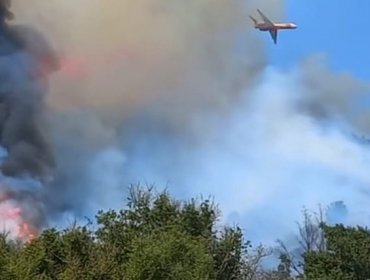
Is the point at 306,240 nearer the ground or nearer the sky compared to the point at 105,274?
nearer the sky

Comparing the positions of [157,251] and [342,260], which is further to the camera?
[342,260]

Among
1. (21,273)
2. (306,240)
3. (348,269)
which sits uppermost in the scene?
(306,240)

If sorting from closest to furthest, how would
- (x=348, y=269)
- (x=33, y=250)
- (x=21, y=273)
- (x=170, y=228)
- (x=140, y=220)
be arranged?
(x=21, y=273) < (x=33, y=250) < (x=170, y=228) < (x=140, y=220) < (x=348, y=269)

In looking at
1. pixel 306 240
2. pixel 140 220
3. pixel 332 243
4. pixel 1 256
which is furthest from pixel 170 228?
pixel 306 240

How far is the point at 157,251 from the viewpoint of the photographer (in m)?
34.7

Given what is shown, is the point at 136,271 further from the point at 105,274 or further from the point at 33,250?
the point at 33,250

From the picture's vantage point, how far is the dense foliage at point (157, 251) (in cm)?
3475

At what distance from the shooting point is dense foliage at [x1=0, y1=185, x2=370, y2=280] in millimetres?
34750

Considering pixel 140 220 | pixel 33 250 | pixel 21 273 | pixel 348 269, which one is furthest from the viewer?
pixel 348 269

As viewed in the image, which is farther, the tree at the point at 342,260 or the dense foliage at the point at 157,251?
the tree at the point at 342,260

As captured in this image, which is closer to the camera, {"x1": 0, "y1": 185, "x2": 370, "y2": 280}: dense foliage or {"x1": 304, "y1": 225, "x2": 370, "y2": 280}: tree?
{"x1": 0, "y1": 185, "x2": 370, "y2": 280}: dense foliage

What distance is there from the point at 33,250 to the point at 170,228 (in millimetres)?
7499

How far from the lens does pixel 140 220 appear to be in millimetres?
42531

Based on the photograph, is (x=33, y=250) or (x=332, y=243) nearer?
(x=33, y=250)
